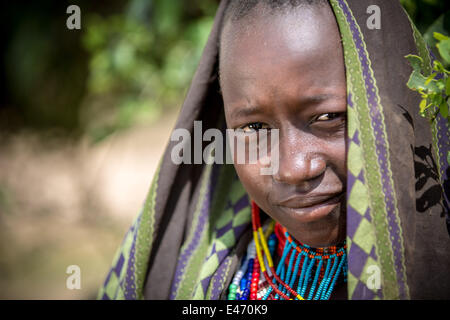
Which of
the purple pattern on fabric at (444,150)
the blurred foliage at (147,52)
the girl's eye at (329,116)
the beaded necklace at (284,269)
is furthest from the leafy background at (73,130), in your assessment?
the purple pattern on fabric at (444,150)

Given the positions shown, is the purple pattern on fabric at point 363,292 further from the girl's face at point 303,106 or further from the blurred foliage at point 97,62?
the blurred foliage at point 97,62

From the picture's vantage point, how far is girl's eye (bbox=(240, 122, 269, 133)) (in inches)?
46.6

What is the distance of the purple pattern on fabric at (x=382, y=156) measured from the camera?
39.2 inches

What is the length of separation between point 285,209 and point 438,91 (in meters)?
0.46

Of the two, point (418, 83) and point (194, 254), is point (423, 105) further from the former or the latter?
point (194, 254)

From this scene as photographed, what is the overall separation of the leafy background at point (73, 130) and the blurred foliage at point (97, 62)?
10 mm

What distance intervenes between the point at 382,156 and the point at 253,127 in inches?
13.8

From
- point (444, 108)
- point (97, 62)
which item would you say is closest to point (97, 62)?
point (97, 62)

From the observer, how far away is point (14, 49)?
4621mm

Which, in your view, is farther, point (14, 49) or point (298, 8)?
point (14, 49)

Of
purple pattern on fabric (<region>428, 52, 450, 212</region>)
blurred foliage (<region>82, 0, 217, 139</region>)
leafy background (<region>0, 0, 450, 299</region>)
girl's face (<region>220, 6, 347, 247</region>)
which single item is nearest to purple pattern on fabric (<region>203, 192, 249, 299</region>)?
girl's face (<region>220, 6, 347, 247</region>)

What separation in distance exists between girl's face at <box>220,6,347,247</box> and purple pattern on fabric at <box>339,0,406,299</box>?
0.05 meters
